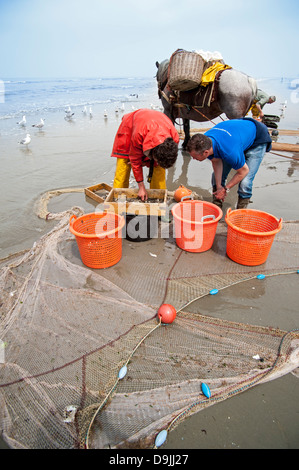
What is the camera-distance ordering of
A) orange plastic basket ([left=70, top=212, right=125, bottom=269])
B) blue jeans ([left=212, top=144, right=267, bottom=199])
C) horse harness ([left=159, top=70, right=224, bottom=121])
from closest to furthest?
orange plastic basket ([left=70, top=212, right=125, bottom=269]), blue jeans ([left=212, top=144, right=267, bottom=199]), horse harness ([left=159, top=70, right=224, bottom=121])

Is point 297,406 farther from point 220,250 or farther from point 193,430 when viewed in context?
point 220,250

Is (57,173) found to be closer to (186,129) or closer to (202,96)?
(202,96)

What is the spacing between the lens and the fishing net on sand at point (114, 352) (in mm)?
1717

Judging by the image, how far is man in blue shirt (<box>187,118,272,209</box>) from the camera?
3.34 m

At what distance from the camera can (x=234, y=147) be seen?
11.1 feet

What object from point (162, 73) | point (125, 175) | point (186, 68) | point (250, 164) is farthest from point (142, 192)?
point (162, 73)

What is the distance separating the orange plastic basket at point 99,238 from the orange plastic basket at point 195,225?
30.9 inches

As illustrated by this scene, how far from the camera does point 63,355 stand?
6.93ft

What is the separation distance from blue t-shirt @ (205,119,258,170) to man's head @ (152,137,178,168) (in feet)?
2.11

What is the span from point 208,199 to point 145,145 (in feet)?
7.38

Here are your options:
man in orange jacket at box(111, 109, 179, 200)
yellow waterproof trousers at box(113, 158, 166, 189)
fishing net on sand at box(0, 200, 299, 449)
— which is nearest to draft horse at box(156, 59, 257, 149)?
man in orange jacket at box(111, 109, 179, 200)

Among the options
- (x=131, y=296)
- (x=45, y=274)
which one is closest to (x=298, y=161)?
(x=131, y=296)

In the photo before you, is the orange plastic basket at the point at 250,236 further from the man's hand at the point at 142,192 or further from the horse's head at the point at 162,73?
the horse's head at the point at 162,73

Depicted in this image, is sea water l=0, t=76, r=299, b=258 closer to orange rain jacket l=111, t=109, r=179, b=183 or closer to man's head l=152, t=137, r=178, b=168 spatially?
orange rain jacket l=111, t=109, r=179, b=183
